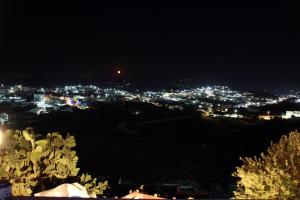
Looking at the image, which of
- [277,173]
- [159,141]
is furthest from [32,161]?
[159,141]

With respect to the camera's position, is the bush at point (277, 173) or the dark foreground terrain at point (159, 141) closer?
the bush at point (277, 173)

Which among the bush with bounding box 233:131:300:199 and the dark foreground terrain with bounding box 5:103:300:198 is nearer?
the bush with bounding box 233:131:300:199

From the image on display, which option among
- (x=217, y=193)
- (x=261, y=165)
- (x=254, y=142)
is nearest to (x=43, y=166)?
(x=261, y=165)

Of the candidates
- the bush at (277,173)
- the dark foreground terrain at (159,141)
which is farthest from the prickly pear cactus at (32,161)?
the dark foreground terrain at (159,141)

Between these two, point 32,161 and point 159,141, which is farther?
point 159,141

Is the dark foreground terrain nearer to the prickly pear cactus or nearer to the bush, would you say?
the bush

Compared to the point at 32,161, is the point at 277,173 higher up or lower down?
lower down

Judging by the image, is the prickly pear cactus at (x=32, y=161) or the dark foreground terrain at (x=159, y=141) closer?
the prickly pear cactus at (x=32, y=161)

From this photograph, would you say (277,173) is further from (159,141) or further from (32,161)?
(159,141)

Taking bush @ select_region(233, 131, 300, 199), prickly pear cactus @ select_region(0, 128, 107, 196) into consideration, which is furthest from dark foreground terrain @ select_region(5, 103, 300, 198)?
prickly pear cactus @ select_region(0, 128, 107, 196)

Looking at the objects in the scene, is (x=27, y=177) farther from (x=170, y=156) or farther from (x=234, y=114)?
(x=234, y=114)

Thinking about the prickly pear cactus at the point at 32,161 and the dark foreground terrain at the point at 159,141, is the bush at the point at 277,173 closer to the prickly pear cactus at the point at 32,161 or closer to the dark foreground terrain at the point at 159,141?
the prickly pear cactus at the point at 32,161
